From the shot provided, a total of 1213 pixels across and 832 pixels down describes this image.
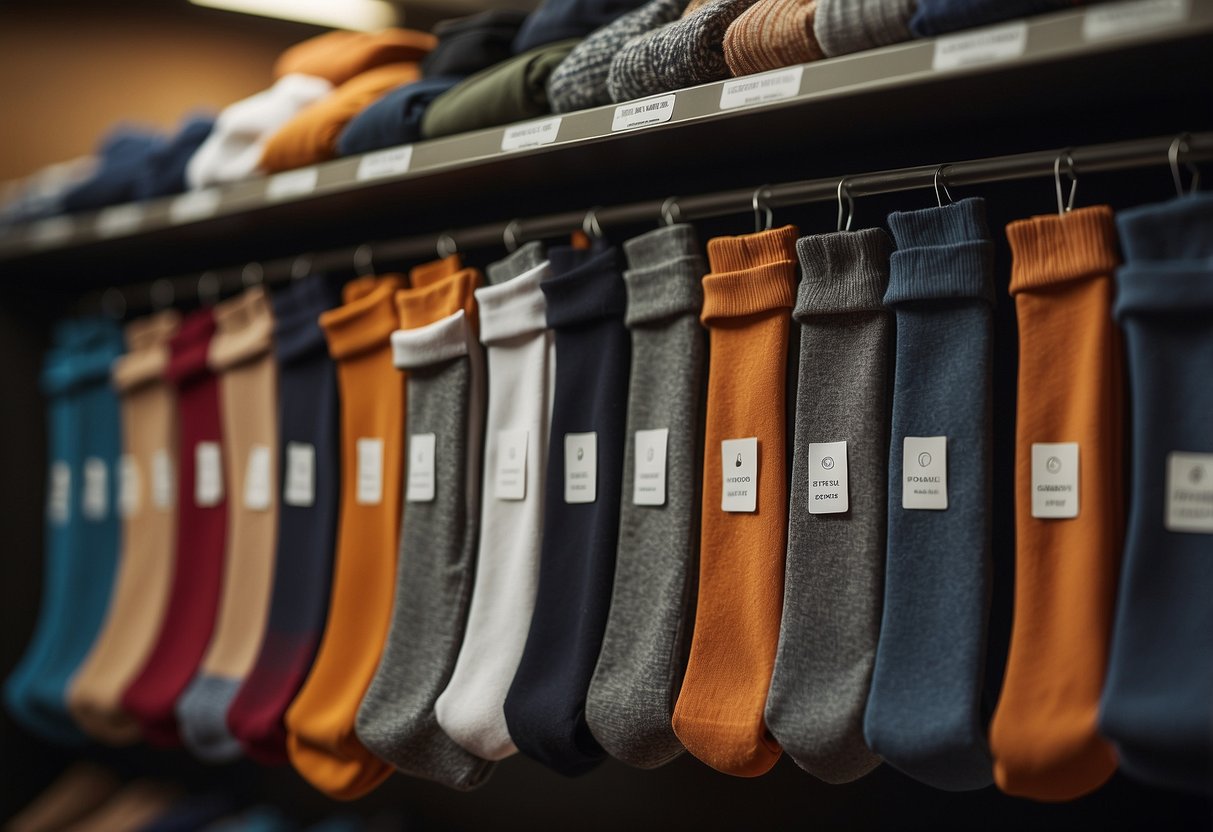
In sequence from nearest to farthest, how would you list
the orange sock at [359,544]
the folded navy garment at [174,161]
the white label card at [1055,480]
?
the white label card at [1055,480], the orange sock at [359,544], the folded navy garment at [174,161]

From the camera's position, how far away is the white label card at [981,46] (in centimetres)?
106

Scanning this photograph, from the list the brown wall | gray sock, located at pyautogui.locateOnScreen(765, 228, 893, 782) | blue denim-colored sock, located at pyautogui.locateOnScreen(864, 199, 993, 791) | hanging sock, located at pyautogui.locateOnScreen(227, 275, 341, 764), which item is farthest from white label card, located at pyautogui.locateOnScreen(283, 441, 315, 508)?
the brown wall

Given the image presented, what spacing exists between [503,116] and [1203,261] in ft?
3.03

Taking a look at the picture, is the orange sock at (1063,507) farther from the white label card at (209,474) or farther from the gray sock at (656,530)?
the white label card at (209,474)

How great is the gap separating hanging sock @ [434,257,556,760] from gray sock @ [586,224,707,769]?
0.14 metres

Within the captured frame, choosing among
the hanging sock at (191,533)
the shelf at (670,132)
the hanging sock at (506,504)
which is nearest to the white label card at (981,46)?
the shelf at (670,132)

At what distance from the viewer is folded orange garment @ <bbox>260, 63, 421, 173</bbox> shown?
1.79 m

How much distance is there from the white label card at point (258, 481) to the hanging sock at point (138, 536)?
270mm

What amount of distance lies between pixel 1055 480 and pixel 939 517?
12 centimetres

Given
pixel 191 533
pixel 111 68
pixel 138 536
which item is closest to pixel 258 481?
pixel 191 533

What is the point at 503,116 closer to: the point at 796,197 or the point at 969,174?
the point at 796,197

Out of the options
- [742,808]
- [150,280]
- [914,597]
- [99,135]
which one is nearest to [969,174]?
[914,597]

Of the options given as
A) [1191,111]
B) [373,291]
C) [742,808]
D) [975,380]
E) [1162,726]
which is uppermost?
[1191,111]

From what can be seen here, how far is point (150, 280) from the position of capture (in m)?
2.59
